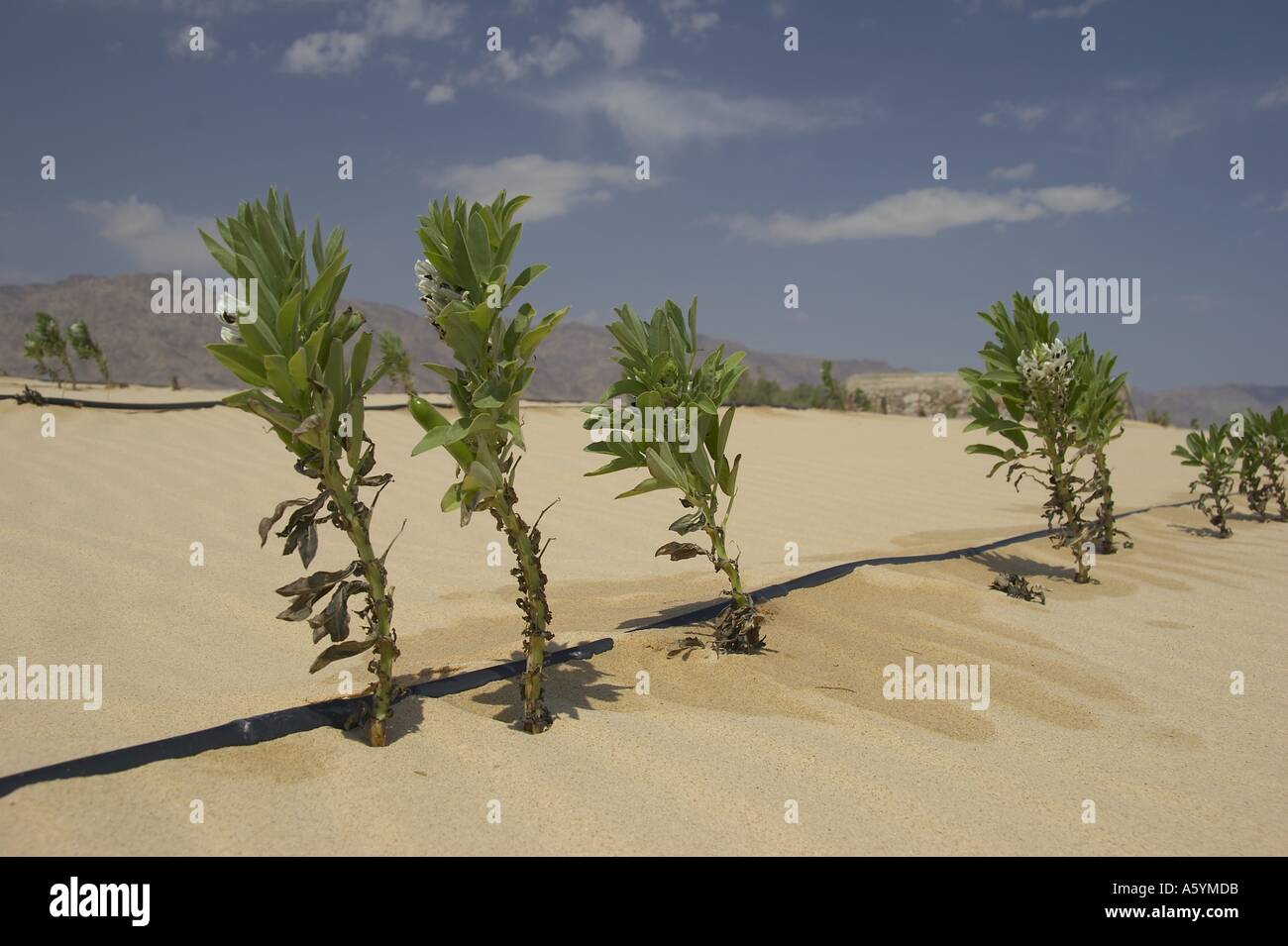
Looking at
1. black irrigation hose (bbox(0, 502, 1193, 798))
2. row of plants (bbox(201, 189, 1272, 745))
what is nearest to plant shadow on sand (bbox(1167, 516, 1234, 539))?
black irrigation hose (bbox(0, 502, 1193, 798))

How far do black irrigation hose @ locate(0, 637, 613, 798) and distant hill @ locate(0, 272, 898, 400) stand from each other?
52.4 m

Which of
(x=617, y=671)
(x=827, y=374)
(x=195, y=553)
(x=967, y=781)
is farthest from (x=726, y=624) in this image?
(x=827, y=374)

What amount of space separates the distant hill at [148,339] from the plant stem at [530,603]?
173 ft

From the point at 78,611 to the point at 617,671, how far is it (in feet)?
9.34

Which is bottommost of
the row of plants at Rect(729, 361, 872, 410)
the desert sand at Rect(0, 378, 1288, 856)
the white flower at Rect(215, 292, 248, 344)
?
the desert sand at Rect(0, 378, 1288, 856)

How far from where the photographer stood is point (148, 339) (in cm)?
7431

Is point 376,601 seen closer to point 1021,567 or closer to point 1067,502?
point 1067,502

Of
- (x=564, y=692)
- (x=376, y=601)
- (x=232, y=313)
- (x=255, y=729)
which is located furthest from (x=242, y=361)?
(x=564, y=692)

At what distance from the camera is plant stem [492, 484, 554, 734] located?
9.09ft

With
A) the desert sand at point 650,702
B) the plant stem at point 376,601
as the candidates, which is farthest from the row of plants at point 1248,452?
the plant stem at point 376,601

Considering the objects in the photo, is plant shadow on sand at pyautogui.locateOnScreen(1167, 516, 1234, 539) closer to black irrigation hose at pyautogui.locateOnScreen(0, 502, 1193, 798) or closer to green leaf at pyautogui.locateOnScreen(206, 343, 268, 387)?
black irrigation hose at pyautogui.locateOnScreen(0, 502, 1193, 798)

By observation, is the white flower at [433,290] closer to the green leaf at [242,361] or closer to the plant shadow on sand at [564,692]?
the green leaf at [242,361]
